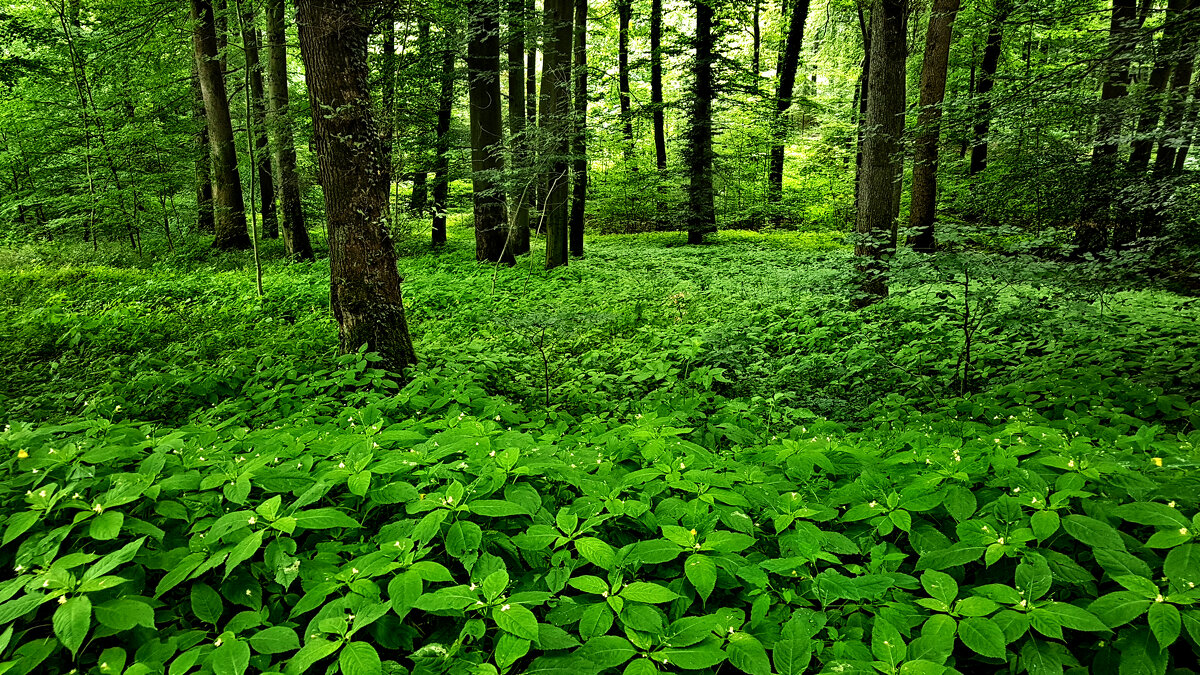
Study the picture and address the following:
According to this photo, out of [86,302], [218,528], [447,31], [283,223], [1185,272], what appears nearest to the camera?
[218,528]

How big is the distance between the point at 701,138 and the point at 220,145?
42.1 feet

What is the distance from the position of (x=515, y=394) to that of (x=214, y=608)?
3812 millimetres

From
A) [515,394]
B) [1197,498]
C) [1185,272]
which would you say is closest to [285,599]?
[1197,498]

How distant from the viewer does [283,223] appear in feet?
42.5

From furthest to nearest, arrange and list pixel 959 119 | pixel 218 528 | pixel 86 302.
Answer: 1. pixel 86 302
2. pixel 959 119
3. pixel 218 528

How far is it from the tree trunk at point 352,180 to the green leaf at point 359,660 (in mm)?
3852

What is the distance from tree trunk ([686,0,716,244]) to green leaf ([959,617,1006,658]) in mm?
15401

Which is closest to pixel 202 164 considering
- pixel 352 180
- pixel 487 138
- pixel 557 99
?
pixel 487 138

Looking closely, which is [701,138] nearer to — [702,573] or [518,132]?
[518,132]

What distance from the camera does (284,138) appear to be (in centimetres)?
1138

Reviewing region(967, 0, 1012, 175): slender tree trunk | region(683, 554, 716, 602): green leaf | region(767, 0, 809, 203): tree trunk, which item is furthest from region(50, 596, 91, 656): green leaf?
region(767, 0, 809, 203): tree trunk

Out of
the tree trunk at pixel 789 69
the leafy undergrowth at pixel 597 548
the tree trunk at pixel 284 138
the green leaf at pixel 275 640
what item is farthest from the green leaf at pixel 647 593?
the tree trunk at pixel 789 69

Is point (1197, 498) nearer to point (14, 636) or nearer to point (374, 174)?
point (14, 636)

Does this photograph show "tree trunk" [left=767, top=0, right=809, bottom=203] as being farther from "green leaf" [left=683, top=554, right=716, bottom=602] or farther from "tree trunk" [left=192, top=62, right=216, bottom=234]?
"green leaf" [left=683, top=554, right=716, bottom=602]
